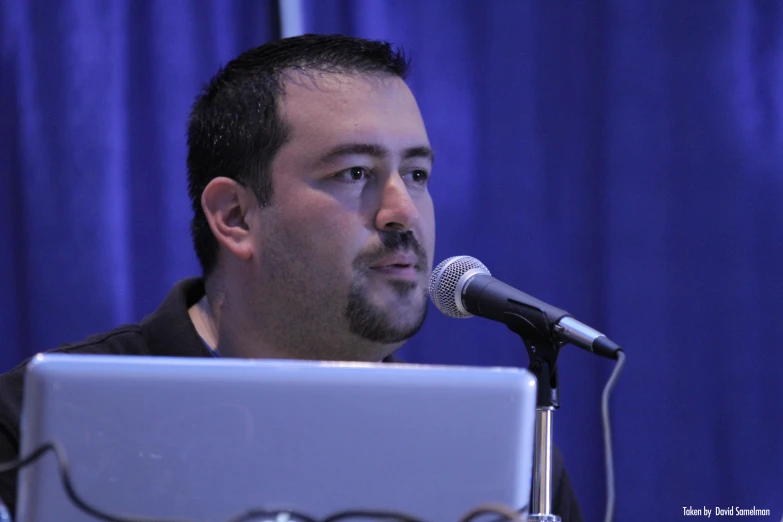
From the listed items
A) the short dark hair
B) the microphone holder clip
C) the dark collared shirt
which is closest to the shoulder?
the dark collared shirt

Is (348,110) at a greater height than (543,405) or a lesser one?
greater

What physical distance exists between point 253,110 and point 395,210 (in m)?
0.39

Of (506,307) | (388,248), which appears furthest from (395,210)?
(506,307)

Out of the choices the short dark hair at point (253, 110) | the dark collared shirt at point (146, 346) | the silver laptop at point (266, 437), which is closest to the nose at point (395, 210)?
the short dark hair at point (253, 110)

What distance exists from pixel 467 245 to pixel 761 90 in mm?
868

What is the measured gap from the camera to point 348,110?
176 centimetres

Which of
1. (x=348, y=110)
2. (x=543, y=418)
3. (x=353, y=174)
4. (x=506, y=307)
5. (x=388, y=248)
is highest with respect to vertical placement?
(x=348, y=110)

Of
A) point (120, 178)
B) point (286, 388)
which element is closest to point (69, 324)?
point (120, 178)

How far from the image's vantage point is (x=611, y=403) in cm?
238

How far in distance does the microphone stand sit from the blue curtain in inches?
47.6

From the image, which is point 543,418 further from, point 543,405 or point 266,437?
point 266,437

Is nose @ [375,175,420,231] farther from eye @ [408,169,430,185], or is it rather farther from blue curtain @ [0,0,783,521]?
blue curtain @ [0,0,783,521]

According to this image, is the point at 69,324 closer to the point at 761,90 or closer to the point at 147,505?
the point at 147,505

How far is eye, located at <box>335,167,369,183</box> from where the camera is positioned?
5.66 ft
